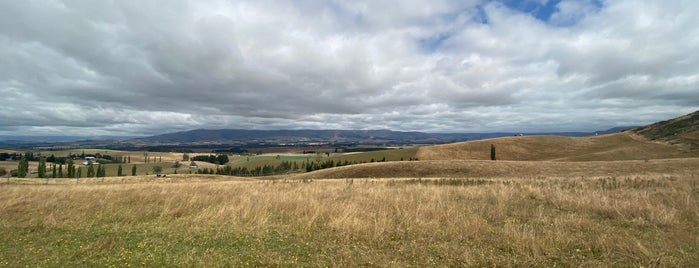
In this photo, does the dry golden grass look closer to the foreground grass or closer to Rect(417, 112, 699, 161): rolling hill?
Rect(417, 112, 699, 161): rolling hill

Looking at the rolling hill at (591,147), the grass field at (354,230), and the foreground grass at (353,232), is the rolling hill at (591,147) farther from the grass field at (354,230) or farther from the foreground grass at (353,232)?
the foreground grass at (353,232)

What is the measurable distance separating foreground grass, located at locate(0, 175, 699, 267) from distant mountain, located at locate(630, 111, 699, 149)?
12078 cm

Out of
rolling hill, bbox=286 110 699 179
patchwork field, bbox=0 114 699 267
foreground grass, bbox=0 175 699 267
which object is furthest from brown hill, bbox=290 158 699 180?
foreground grass, bbox=0 175 699 267

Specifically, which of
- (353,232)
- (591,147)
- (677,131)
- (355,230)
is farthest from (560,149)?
(353,232)

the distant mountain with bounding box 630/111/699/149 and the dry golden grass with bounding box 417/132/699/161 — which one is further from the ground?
the distant mountain with bounding box 630/111/699/149

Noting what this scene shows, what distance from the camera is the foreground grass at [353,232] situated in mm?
7543

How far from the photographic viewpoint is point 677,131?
123562 mm

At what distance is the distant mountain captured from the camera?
107 m

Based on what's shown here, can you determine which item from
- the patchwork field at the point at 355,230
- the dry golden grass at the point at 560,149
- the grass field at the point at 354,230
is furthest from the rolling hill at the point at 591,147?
the patchwork field at the point at 355,230

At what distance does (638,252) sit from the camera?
756 cm

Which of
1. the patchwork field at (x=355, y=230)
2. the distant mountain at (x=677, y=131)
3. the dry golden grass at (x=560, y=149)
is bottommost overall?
the dry golden grass at (x=560, y=149)

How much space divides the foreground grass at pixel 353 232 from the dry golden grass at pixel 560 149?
9570 cm

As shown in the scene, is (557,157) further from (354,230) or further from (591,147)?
(354,230)

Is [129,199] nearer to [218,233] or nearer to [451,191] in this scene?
[218,233]
